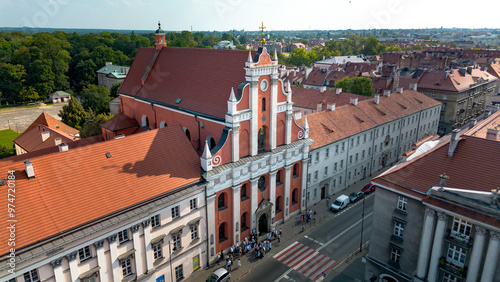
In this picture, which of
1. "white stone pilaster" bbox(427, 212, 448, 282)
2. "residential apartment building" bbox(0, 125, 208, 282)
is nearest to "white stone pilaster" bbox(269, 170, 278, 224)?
"residential apartment building" bbox(0, 125, 208, 282)

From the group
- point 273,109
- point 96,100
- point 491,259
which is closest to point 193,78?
point 273,109

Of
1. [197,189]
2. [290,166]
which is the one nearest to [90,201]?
[197,189]

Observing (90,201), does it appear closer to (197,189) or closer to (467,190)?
(197,189)

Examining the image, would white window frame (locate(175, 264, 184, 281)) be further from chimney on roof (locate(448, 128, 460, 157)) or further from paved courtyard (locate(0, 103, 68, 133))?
paved courtyard (locate(0, 103, 68, 133))

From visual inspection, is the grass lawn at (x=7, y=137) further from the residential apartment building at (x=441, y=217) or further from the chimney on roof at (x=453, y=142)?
the chimney on roof at (x=453, y=142)

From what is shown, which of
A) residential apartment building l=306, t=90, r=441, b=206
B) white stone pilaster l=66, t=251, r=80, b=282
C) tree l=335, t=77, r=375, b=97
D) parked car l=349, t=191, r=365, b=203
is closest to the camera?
white stone pilaster l=66, t=251, r=80, b=282

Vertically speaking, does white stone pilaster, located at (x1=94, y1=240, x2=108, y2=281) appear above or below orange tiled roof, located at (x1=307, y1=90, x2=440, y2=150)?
below

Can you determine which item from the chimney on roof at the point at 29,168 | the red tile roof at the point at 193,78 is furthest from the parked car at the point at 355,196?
the chimney on roof at the point at 29,168
